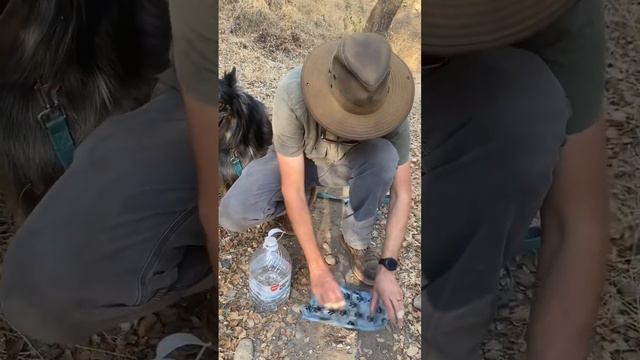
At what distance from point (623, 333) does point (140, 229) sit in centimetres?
73

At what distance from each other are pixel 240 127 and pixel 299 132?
0.18ft

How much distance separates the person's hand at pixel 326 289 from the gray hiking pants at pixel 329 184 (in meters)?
0.04

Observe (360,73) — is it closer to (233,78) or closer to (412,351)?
(233,78)

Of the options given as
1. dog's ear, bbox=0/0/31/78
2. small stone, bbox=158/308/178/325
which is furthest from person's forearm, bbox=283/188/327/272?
small stone, bbox=158/308/178/325

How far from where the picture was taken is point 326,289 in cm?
71

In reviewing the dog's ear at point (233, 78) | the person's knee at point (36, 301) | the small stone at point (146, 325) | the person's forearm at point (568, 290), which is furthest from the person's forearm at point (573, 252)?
the small stone at point (146, 325)

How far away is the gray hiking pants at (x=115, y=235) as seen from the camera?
951 mm

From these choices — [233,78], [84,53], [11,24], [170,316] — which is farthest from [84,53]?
[170,316]

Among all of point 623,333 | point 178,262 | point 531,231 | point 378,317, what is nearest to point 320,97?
point 378,317

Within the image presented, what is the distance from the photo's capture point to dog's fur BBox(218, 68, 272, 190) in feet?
2.33

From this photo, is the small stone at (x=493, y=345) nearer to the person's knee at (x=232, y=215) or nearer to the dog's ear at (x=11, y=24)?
the person's knee at (x=232, y=215)

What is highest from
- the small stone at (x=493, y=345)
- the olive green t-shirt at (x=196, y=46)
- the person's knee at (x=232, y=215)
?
the olive green t-shirt at (x=196, y=46)

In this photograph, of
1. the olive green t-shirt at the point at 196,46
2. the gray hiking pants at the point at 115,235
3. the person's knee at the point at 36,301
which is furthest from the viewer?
the person's knee at the point at 36,301

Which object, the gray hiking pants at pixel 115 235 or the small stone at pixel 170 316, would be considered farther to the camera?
the small stone at pixel 170 316
